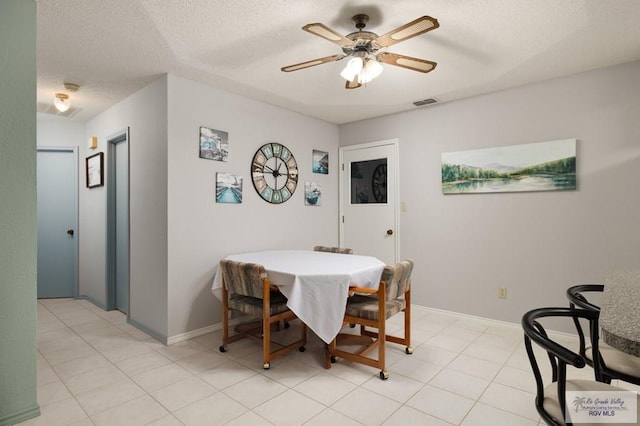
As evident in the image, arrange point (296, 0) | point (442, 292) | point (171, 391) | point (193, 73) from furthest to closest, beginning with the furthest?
point (442, 292)
point (193, 73)
point (171, 391)
point (296, 0)

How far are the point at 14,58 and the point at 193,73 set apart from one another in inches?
55.5

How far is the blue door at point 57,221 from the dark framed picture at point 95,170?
394mm

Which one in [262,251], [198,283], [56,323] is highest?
[262,251]

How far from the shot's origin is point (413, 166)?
14.2 feet

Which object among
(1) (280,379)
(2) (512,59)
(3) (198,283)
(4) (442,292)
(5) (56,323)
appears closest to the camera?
(1) (280,379)

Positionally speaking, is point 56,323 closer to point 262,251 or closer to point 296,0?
point 262,251

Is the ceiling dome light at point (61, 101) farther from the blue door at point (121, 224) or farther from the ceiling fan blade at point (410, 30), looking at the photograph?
the ceiling fan blade at point (410, 30)

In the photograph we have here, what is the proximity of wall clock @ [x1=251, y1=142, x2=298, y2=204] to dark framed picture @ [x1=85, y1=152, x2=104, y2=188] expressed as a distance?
207 cm

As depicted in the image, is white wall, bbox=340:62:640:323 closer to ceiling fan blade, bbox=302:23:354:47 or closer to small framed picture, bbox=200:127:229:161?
small framed picture, bbox=200:127:229:161

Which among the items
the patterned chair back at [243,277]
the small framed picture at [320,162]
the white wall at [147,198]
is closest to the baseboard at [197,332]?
the white wall at [147,198]

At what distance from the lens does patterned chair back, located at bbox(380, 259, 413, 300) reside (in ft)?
8.26

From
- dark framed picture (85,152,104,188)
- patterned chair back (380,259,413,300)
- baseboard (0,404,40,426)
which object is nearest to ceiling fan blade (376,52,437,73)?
patterned chair back (380,259,413,300)

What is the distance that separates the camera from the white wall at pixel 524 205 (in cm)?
303

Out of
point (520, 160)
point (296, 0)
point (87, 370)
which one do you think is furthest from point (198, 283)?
point (520, 160)
